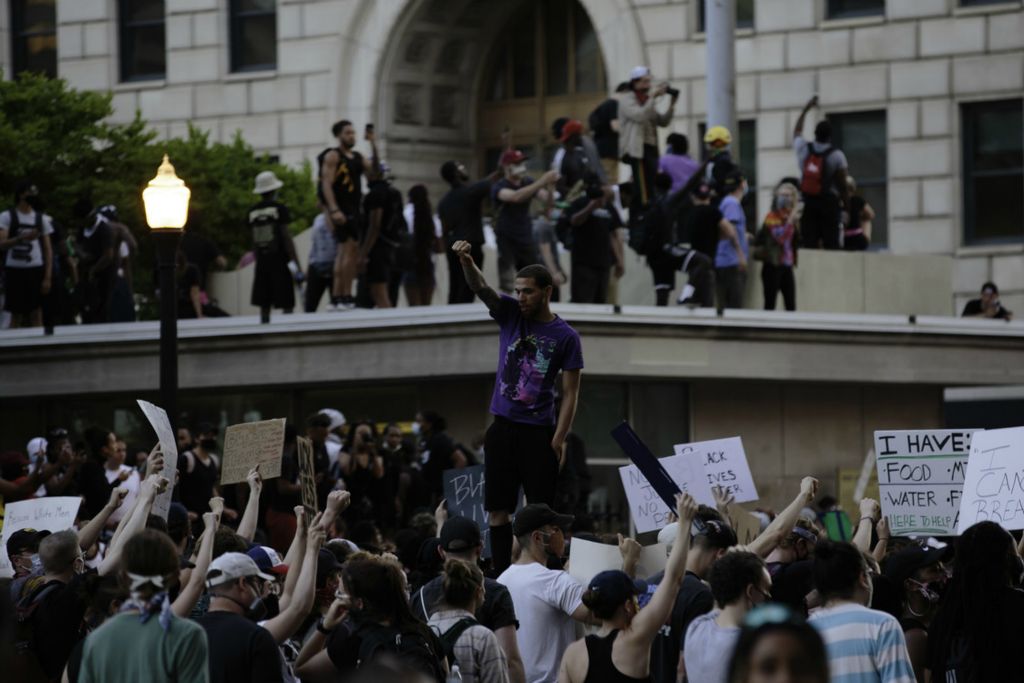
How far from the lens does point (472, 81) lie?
41562 mm

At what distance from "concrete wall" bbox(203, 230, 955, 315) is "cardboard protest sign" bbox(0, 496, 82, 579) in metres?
12.2

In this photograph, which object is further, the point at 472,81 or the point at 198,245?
the point at 472,81

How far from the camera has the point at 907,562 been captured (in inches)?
422

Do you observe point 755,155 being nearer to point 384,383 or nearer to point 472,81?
point 472,81

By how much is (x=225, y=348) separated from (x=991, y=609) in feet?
49.8

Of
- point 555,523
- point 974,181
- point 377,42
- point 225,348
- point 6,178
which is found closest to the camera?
point 555,523

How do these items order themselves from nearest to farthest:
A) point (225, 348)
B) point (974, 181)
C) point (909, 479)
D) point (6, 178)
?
point (909, 479)
point (225, 348)
point (6, 178)
point (974, 181)

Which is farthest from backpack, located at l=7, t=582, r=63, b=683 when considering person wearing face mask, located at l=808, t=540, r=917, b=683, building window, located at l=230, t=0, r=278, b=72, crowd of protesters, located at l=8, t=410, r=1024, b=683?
building window, located at l=230, t=0, r=278, b=72

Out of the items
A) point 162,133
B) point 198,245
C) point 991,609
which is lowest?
point 991,609

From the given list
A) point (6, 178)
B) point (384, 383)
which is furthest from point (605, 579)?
point (6, 178)

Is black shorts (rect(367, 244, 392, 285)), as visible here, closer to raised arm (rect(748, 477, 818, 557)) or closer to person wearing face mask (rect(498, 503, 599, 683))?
person wearing face mask (rect(498, 503, 599, 683))

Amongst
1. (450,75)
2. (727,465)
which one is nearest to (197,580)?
(727,465)

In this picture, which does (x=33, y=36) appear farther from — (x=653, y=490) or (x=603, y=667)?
(x=603, y=667)

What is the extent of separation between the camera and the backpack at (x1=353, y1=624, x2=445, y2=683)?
8539 millimetres
